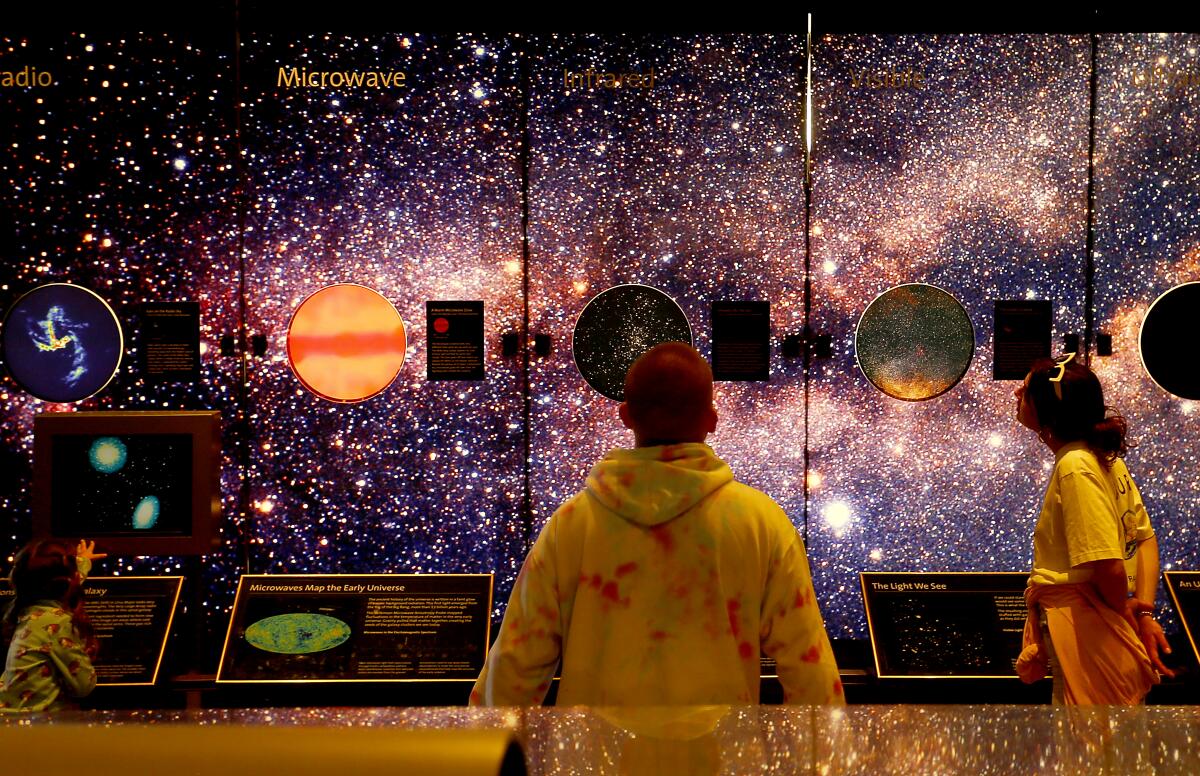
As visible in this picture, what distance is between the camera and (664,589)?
75.0 inches

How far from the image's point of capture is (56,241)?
4.28 metres

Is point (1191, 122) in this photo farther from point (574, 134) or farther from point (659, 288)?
point (574, 134)

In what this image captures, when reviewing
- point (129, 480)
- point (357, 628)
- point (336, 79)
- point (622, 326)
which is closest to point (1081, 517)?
point (622, 326)

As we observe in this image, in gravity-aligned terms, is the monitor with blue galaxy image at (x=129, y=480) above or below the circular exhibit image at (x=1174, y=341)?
below

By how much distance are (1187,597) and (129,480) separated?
184 inches

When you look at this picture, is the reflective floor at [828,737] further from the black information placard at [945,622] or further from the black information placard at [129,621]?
the black information placard at [129,621]

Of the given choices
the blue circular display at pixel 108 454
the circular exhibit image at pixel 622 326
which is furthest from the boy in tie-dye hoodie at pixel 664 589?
the blue circular display at pixel 108 454

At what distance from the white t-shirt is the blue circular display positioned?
363 centimetres

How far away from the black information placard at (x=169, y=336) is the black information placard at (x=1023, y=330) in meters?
3.70

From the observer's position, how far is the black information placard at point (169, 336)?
168 inches

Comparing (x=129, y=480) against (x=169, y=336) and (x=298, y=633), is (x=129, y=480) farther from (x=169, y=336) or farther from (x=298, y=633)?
(x=298, y=633)

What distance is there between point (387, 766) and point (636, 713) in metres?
0.45

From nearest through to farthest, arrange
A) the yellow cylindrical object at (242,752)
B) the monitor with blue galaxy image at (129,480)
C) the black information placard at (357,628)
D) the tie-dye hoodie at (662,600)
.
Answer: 1. the yellow cylindrical object at (242,752)
2. the tie-dye hoodie at (662,600)
3. the black information placard at (357,628)
4. the monitor with blue galaxy image at (129,480)

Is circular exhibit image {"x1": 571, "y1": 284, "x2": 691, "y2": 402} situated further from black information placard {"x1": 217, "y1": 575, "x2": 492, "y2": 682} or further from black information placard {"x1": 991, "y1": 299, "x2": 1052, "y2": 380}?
black information placard {"x1": 991, "y1": 299, "x2": 1052, "y2": 380}
